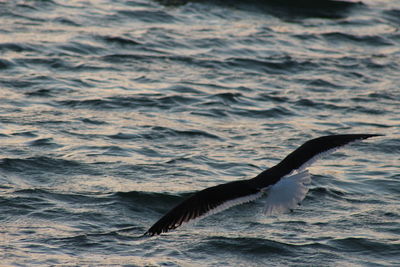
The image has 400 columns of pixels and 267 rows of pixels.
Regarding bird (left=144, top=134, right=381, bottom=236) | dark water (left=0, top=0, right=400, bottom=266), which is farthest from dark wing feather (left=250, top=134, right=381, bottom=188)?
dark water (left=0, top=0, right=400, bottom=266)

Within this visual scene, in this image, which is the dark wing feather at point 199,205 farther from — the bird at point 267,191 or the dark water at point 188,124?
the dark water at point 188,124

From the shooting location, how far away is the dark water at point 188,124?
6078mm

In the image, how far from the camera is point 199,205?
5141mm

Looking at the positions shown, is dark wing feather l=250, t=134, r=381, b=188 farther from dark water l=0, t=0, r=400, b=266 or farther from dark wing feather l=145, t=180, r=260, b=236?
dark water l=0, t=0, r=400, b=266

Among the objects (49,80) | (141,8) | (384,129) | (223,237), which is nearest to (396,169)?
(384,129)

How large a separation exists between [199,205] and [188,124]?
365 cm

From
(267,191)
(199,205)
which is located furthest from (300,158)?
(199,205)

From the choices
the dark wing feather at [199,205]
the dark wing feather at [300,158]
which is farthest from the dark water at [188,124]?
the dark wing feather at [300,158]

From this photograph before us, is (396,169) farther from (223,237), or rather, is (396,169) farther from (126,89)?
(126,89)

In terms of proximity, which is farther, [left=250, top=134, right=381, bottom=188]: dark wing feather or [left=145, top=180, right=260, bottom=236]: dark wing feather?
[left=250, top=134, right=381, bottom=188]: dark wing feather

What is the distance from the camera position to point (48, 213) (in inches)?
252

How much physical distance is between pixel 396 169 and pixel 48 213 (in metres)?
3.42

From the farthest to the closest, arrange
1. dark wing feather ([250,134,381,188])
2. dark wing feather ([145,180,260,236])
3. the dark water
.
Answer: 1. the dark water
2. dark wing feather ([250,134,381,188])
3. dark wing feather ([145,180,260,236])

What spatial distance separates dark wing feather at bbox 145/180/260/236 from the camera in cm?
509
